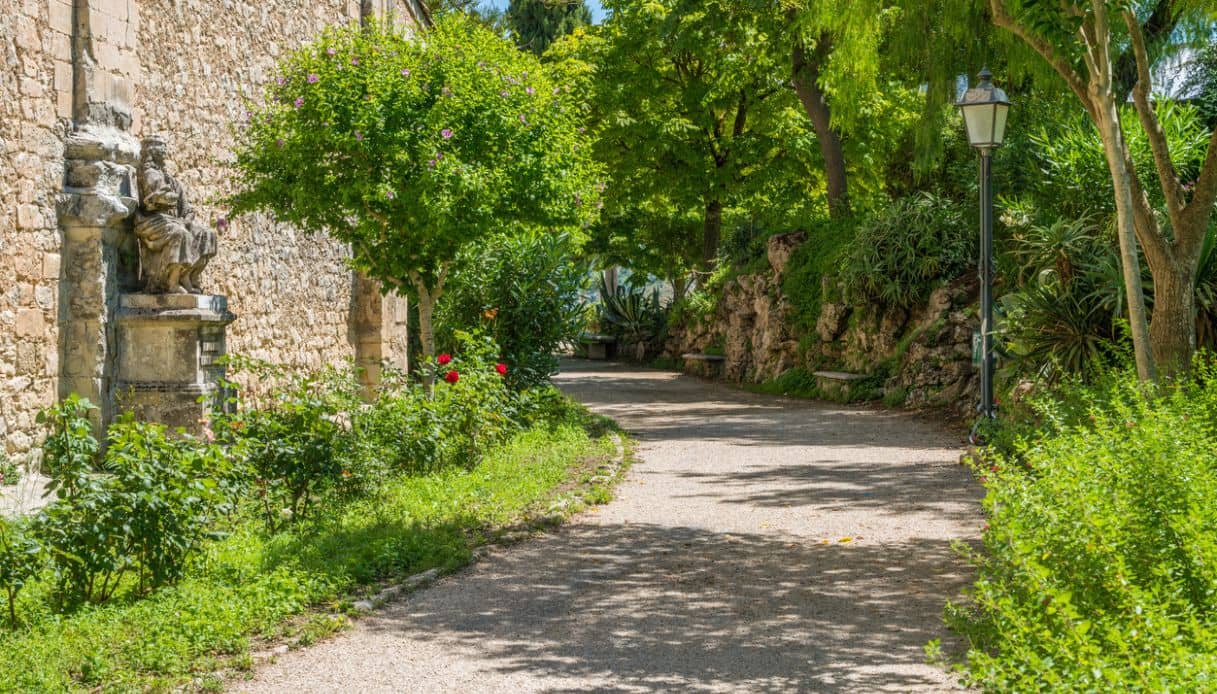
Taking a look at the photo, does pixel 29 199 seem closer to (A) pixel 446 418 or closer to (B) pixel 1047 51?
(A) pixel 446 418

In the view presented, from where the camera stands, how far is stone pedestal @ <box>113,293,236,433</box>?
33.0 ft

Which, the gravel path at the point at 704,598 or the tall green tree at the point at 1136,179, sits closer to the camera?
the gravel path at the point at 704,598

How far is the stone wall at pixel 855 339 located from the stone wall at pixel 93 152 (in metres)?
8.33

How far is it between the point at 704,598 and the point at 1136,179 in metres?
5.12

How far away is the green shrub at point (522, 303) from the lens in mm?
14812

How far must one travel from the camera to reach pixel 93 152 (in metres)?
9.63

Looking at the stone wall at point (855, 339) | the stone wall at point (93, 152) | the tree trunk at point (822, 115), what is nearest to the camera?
the stone wall at point (93, 152)

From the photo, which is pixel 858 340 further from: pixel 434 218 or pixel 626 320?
pixel 626 320

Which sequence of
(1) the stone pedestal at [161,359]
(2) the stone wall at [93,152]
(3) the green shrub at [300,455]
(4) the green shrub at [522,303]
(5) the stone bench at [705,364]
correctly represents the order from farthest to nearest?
1. (5) the stone bench at [705,364]
2. (4) the green shrub at [522,303]
3. (1) the stone pedestal at [161,359]
4. (2) the stone wall at [93,152]
5. (3) the green shrub at [300,455]

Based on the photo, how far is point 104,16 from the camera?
993 centimetres

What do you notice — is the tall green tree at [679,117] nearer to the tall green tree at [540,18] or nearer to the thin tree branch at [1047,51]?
the thin tree branch at [1047,51]

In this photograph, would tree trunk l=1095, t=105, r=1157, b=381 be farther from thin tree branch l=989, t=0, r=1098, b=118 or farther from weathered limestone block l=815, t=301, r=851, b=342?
weathered limestone block l=815, t=301, r=851, b=342

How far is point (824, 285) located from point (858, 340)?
4.80 feet

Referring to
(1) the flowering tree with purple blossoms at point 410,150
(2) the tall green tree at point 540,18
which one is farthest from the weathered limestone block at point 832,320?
(2) the tall green tree at point 540,18
